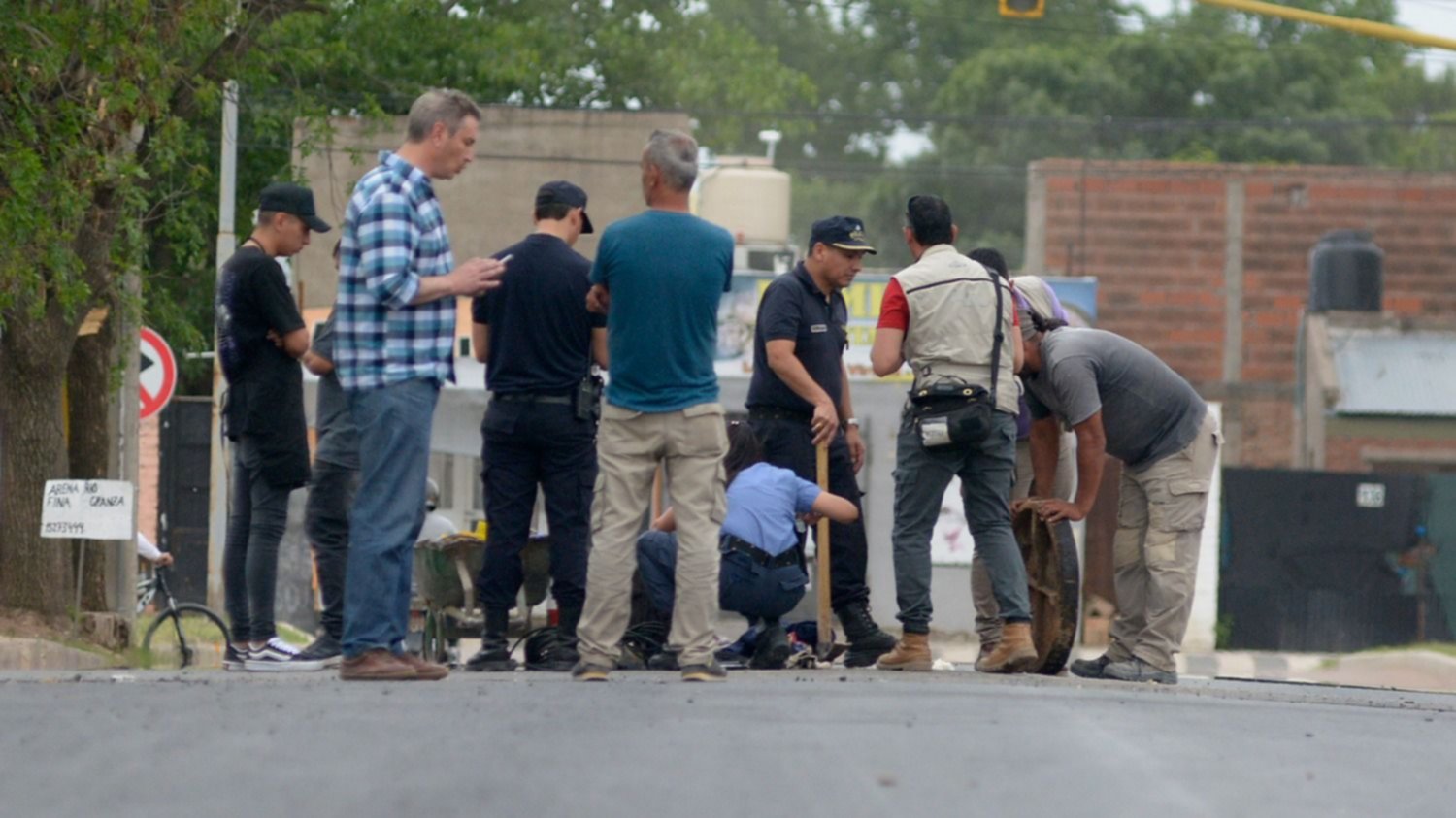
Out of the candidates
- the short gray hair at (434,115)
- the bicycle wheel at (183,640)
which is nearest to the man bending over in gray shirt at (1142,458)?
the short gray hair at (434,115)

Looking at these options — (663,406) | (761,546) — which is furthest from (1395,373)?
(663,406)

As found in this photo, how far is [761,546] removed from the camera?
9000 millimetres

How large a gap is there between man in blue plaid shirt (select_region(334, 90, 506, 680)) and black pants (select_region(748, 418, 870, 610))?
2048mm

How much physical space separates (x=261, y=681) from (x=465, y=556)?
9.15ft

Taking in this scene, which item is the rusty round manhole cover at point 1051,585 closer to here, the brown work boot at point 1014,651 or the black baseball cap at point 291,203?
the brown work boot at point 1014,651

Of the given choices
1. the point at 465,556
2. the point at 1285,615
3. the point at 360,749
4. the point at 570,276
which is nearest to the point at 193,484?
the point at 1285,615

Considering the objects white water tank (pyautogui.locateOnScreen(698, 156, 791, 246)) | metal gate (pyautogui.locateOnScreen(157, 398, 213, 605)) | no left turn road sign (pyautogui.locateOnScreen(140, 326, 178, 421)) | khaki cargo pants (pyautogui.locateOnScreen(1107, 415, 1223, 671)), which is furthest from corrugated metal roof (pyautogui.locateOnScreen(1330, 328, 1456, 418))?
khaki cargo pants (pyautogui.locateOnScreen(1107, 415, 1223, 671))

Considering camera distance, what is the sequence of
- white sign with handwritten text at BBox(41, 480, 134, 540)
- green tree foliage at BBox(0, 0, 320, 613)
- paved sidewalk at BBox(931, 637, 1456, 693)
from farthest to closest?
1. paved sidewalk at BBox(931, 637, 1456, 693)
2. white sign with handwritten text at BBox(41, 480, 134, 540)
3. green tree foliage at BBox(0, 0, 320, 613)

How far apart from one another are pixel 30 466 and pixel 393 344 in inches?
287

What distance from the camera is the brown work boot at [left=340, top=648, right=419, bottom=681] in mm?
7664

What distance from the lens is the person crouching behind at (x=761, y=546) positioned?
8.98m

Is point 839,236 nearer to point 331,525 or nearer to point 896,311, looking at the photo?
point 896,311

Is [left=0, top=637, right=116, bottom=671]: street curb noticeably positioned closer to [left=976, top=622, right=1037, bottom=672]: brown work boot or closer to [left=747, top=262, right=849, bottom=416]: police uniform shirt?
[left=747, top=262, right=849, bottom=416]: police uniform shirt

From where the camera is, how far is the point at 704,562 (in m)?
7.97
